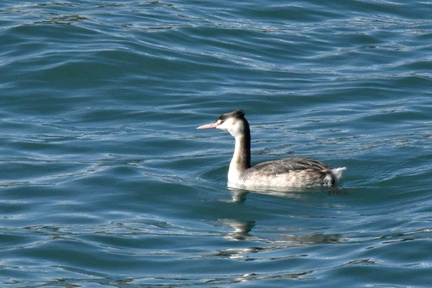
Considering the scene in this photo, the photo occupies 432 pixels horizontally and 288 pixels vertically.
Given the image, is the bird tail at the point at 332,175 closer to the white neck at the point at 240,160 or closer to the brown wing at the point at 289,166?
the brown wing at the point at 289,166

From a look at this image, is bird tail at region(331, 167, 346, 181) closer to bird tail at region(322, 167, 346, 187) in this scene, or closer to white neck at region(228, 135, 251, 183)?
bird tail at region(322, 167, 346, 187)

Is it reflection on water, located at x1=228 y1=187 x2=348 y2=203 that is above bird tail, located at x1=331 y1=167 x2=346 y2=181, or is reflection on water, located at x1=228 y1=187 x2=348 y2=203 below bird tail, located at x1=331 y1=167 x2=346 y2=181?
below

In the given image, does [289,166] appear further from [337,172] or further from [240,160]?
[240,160]

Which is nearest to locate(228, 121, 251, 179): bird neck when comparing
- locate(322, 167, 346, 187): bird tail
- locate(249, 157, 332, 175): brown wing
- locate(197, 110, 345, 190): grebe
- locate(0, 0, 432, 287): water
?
locate(197, 110, 345, 190): grebe

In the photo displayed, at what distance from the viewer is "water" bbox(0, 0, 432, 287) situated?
12.6 meters

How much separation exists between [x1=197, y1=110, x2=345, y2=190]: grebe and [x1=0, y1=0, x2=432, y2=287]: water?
0.21 meters

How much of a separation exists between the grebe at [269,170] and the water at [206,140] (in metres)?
0.21

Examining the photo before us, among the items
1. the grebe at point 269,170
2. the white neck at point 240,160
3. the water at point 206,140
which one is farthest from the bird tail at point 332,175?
the white neck at point 240,160

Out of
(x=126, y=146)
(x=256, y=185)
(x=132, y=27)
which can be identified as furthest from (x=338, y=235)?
(x=132, y=27)

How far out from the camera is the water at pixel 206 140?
12570mm

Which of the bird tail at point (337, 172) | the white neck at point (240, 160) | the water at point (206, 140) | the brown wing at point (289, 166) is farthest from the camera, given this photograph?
the white neck at point (240, 160)

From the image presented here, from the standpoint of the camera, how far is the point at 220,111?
19.9 m

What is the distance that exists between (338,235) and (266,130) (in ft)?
18.4

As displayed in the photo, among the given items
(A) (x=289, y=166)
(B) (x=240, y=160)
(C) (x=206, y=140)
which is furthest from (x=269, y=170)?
(C) (x=206, y=140)
